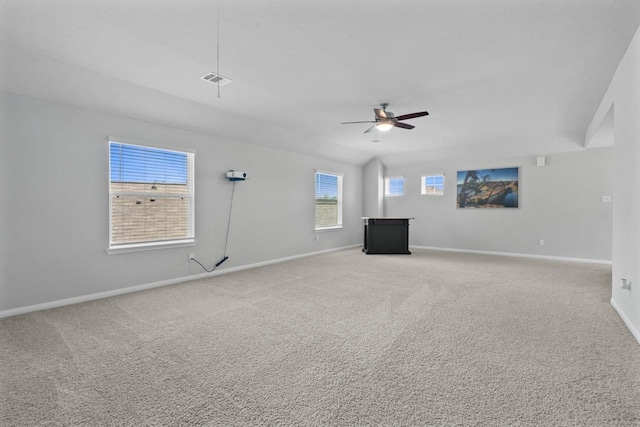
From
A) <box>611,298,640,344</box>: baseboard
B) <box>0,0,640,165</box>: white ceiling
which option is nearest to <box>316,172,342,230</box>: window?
<box>0,0,640,165</box>: white ceiling

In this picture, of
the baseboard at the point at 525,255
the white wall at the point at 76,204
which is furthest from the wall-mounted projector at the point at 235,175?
the baseboard at the point at 525,255

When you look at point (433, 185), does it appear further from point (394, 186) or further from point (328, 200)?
point (328, 200)

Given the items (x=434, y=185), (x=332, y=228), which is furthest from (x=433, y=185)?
(x=332, y=228)

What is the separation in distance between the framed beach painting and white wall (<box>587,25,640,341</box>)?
385 cm

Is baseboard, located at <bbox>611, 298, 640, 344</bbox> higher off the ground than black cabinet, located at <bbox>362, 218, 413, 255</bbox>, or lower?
lower

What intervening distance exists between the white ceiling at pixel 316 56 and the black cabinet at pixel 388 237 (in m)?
2.99

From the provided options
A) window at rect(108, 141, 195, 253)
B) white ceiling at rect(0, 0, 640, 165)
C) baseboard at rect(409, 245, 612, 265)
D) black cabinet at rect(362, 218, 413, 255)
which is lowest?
baseboard at rect(409, 245, 612, 265)

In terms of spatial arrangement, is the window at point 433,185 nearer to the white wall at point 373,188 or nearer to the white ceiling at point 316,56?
the white wall at point 373,188

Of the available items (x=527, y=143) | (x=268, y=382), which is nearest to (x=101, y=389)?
(x=268, y=382)

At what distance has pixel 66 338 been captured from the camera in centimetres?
262

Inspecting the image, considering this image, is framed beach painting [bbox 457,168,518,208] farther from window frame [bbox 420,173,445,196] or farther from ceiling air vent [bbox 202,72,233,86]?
ceiling air vent [bbox 202,72,233,86]

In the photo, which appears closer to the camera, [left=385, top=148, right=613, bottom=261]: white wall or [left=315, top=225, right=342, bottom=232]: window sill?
[left=385, top=148, right=613, bottom=261]: white wall

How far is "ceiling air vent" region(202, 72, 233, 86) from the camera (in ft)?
10.7

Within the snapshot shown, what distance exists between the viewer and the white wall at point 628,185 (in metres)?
2.50
